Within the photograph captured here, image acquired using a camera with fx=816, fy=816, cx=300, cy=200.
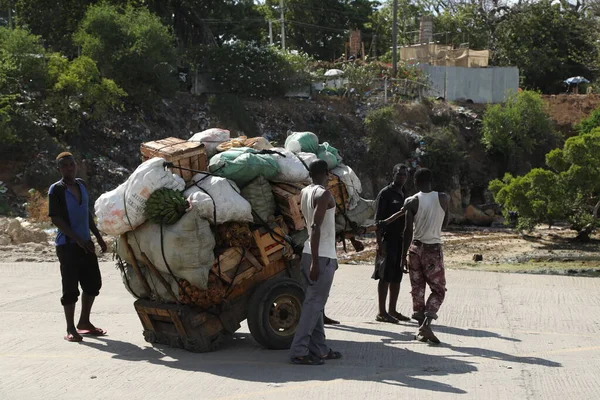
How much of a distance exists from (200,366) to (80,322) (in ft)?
6.38

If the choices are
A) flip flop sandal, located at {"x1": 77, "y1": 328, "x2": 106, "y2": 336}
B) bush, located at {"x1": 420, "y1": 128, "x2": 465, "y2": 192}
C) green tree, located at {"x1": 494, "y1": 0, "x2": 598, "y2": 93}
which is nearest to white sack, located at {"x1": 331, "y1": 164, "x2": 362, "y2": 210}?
flip flop sandal, located at {"x1": 77, "y1": 328, "x2": 106, "y2": 336}

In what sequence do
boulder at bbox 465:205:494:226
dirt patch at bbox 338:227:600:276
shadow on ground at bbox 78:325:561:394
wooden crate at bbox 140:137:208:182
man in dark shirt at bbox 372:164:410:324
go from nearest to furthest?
1. shadow on ground at bbox 78:325:561:394
2. wooden crate at bbox 140:137:208:182
3. man in dark shirt at bbox 372:164:410:324
4. dirt patch at bbox 338:227:600:276
5. boulder at bbox 465:205:494:226

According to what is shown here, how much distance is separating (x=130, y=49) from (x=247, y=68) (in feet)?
26.1

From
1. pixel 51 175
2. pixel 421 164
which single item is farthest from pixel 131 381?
pixel 421 164

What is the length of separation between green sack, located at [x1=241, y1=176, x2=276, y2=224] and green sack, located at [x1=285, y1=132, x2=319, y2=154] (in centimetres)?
86

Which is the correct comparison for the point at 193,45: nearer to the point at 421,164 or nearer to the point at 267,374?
the point at 421,164

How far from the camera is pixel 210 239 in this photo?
711 centimetres

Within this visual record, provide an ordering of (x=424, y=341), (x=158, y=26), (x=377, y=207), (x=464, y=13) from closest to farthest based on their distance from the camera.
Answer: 1. (x=424, y=341)
2. (x=377, y=207)
3. (x=158, y=26)
4. (x=464, y=13)

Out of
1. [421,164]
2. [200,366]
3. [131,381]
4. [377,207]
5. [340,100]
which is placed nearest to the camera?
[131,381]

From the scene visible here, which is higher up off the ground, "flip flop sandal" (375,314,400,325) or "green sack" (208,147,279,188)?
"green sack" (208,147,279,188)

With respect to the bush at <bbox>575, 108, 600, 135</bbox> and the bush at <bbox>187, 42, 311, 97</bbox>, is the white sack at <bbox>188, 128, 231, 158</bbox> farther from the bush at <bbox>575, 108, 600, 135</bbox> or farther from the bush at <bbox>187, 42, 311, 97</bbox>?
the bush at <bbox>575, 108, 600, 135</bbox>

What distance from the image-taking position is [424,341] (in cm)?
811

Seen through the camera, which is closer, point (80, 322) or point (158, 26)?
point (80, 322)

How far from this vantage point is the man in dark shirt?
360 inches
